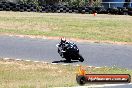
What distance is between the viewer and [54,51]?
1881 centimetres

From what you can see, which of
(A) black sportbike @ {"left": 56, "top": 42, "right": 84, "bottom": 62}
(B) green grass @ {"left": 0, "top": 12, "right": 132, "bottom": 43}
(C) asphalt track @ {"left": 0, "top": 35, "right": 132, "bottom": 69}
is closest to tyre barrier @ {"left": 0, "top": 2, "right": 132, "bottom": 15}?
(B) green grass @ {"left": 0, "top": 12, "right": 132, "bottom": 43}

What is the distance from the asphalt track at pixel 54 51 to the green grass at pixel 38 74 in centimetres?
125

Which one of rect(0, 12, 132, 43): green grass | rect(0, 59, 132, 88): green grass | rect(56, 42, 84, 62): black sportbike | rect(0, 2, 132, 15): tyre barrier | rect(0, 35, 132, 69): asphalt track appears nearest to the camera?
Answer: rect(0, 59, 132, 88): green grass

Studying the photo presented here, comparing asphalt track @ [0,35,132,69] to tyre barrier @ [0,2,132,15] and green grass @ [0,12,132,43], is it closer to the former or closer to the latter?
green grass @ [0,12,132,43]

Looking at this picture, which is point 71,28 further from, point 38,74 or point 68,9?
point 38,74

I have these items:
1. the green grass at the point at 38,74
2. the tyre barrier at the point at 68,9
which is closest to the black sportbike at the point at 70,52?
the green grass at the point at 38,74

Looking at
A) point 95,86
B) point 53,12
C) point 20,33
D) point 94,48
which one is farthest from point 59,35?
point 53,12

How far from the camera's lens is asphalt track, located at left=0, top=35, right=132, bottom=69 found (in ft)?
55.3

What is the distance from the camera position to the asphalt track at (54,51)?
663 inches

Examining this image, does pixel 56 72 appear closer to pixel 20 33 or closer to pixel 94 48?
pixel 94 48

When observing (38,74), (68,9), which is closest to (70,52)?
(38,74)

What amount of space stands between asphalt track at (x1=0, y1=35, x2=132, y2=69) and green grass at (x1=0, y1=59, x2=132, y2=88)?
1.25 meters

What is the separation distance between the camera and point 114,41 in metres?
24.2

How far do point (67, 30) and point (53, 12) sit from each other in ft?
50.4
